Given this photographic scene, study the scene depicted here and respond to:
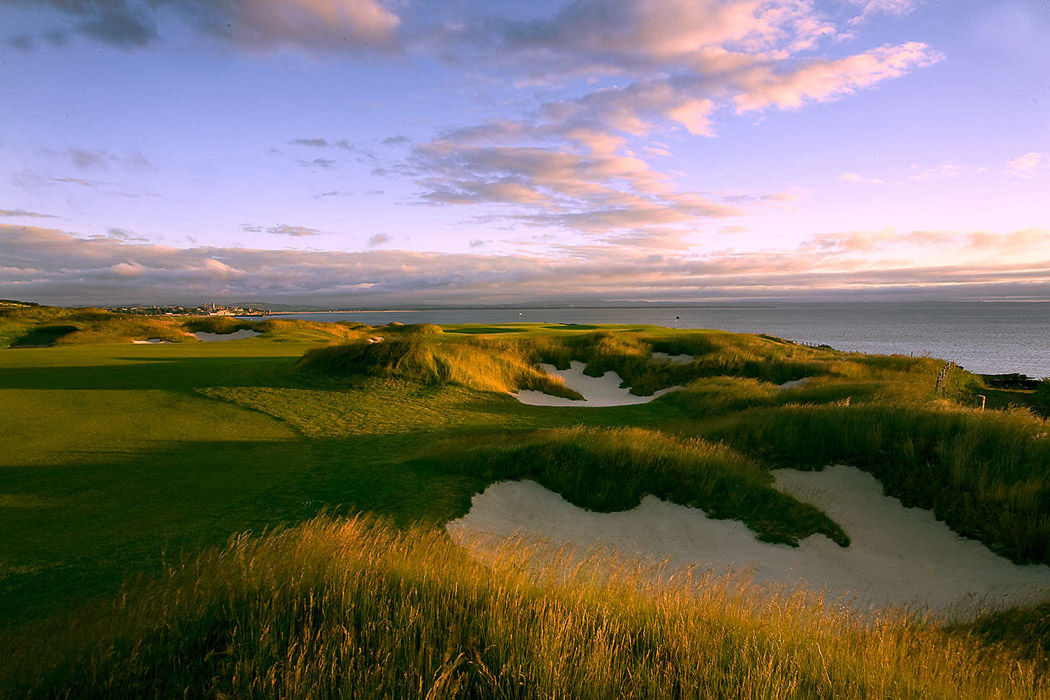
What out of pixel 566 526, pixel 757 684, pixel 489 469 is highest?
pixel 757 684

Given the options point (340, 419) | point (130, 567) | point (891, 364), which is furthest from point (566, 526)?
point (891, 364)

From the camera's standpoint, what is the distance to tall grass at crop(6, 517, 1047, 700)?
2.79 m

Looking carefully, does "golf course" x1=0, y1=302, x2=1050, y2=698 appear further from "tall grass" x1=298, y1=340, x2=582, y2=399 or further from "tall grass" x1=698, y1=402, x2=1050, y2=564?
"tall grass" x1=298, y1=340, x2=582, y2=399

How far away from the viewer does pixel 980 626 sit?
4.99m

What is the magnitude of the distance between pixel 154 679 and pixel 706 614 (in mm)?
3509

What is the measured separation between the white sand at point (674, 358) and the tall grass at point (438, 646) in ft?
58.2

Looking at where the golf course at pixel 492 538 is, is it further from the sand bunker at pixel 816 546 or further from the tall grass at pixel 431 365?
the tall grass at pixel 431 365

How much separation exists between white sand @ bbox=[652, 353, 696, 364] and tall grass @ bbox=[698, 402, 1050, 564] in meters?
9.83

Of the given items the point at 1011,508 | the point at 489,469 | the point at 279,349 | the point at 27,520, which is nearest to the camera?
the point at 27,520

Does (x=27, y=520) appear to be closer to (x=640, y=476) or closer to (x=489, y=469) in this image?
(x=489, y=469)

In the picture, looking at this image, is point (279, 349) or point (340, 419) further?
point (279, 349)

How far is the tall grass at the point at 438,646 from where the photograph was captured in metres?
2.79

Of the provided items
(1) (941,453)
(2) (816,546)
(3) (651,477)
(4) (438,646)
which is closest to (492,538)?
(4) (438,646)

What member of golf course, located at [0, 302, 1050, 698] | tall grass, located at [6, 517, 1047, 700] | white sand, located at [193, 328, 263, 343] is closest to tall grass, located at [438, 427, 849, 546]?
golf course, located at [0, 302, 1050, 698]
